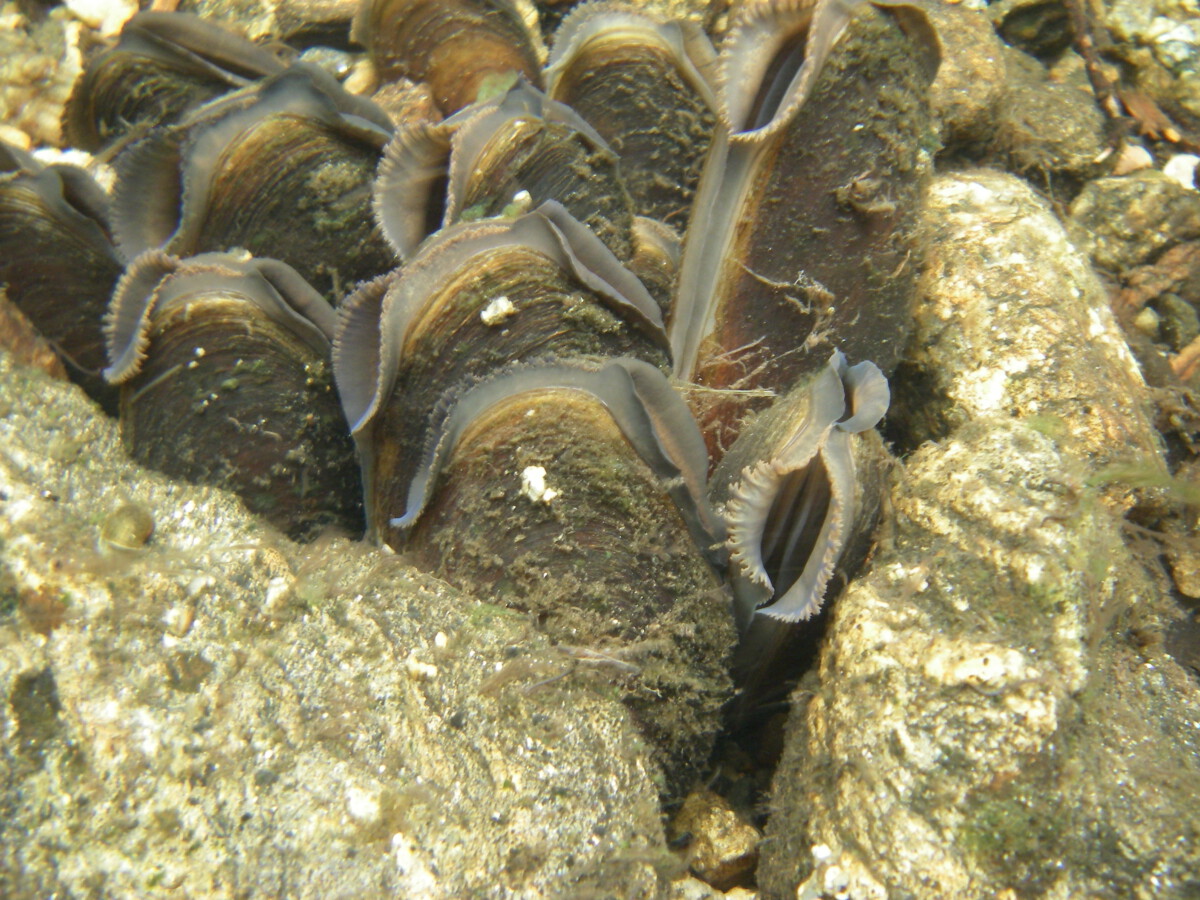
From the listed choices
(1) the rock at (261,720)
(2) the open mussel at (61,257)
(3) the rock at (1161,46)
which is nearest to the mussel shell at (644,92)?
(2) the open mussel at (61,257)

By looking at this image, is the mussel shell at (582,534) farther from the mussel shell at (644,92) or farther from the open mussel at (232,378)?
the mussel shell at (644,92)

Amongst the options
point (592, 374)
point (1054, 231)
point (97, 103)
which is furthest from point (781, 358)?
point (97, 103)

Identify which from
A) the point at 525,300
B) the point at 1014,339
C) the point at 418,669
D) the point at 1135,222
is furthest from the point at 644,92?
the point at 1135,222

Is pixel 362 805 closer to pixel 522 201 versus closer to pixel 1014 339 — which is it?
pixel 522 201

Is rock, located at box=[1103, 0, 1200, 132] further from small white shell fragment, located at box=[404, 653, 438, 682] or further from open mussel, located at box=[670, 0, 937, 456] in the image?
small white shell fragment, located at box=[404, 653, 438, 682]

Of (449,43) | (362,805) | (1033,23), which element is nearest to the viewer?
(362,805)

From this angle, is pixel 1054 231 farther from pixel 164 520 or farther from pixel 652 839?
pixel 164 520
